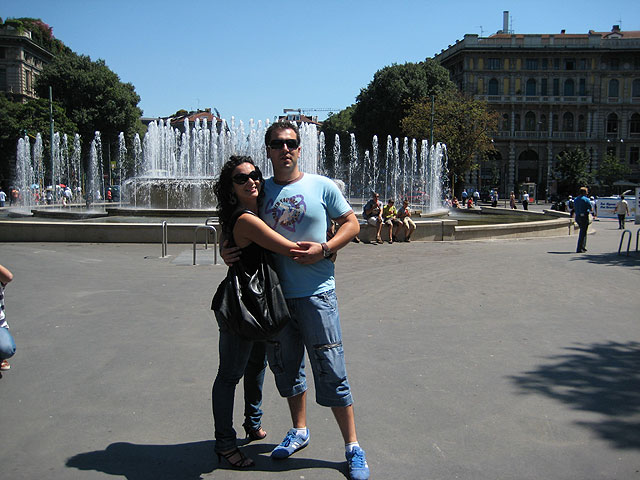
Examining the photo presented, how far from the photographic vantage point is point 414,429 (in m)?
3.65

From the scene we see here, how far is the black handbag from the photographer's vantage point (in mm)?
2994

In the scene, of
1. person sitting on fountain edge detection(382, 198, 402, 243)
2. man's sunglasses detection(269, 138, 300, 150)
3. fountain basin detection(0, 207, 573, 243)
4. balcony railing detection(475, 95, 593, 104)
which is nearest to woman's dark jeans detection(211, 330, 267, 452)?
man's sunglasses detection(269, 138, 300, 150)

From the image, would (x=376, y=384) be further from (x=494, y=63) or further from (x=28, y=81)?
(x=28, y=81)

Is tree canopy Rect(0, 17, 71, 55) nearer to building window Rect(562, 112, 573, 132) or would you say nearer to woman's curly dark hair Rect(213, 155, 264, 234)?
building window Rect(562, 112, 573, 132)

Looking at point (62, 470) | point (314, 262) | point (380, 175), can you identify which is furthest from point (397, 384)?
point (380, 175)

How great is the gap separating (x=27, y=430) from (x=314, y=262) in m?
2.09

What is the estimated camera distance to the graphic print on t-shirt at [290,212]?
3098 millimetres

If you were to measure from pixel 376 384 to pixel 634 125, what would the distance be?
3175 inches

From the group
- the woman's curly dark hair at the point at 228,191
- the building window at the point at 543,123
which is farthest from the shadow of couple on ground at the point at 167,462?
the building window at the point at 543,123

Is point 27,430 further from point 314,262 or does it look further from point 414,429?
point 414,429

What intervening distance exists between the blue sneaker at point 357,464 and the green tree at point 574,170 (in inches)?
2578

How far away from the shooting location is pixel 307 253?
9.87 ft

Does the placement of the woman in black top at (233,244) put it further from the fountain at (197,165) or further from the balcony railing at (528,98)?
the balcony railing at (528,98)

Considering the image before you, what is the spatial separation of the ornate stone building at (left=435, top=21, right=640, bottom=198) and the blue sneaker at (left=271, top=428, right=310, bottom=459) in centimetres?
7207
